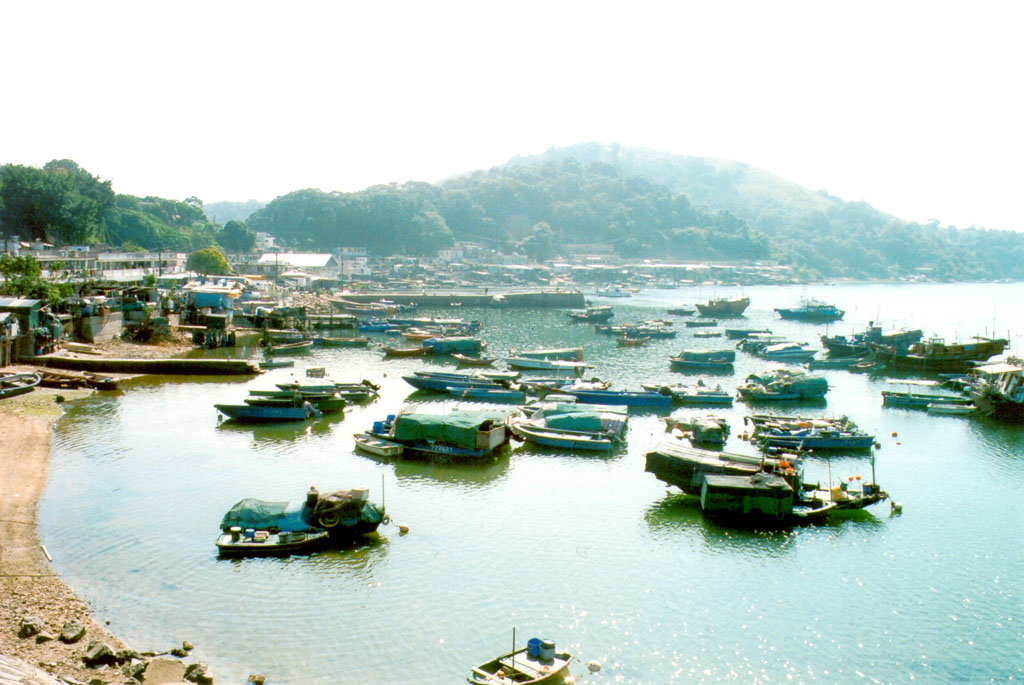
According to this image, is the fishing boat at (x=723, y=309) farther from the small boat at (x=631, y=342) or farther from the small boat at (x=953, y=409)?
the small boat at (x=953, y=409)

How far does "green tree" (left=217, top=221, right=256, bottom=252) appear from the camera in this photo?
124m

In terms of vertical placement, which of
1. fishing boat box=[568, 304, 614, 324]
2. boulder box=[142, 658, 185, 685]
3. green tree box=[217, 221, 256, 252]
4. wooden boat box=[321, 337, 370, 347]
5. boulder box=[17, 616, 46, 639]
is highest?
green tree box=[217, 221, 256, 252]

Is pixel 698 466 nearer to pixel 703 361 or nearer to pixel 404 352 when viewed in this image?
pixel 703 361

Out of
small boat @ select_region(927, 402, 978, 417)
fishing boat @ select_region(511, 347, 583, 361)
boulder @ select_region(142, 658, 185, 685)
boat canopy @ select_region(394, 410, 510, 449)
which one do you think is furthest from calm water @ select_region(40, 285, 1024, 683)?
fishing boat @ select_region(511, 347, 583, 361)

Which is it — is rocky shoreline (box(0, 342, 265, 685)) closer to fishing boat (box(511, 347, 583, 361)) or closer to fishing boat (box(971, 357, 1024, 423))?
fishing boat (box(511, 347, 583, 361))

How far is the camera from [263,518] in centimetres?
1956

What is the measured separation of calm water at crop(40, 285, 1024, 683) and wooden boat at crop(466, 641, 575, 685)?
667 millimetres

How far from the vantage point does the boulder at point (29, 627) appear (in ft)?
46.5

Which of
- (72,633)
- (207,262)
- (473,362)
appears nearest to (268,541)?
(72,633)

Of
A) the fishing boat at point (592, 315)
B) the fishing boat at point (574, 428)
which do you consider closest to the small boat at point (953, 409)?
the fishing boat at point (574, 428)

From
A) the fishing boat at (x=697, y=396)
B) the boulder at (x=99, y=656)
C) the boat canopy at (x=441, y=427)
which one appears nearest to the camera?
the boulder at (x=99, y=656)

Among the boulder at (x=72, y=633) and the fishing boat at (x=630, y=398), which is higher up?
the fishing boat at (x=630, y=398)

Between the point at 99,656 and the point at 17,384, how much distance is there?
948 inches

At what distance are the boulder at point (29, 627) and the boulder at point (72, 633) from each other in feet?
1.24
